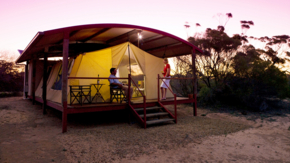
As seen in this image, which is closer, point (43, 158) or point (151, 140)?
point (43, 158)

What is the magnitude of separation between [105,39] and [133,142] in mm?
4923

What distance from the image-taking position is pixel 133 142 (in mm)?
4773

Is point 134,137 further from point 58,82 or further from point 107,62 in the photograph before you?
point 58,82

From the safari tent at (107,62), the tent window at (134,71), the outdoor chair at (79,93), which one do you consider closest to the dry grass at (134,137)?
the safari tent at (107,62)

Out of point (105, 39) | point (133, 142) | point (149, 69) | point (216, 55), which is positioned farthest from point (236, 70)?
point (133, 142)

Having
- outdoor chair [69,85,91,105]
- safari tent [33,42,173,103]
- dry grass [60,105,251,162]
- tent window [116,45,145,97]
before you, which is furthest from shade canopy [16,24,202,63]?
dry grass [60,105,251,162]

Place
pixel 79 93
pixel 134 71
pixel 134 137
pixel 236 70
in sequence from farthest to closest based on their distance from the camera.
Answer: pixel 236 70 < pixel 134 71 < pixel 79 93 < pixel 134 137

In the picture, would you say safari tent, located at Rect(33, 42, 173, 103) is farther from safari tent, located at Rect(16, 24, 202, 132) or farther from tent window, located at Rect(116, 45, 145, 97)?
tent window, located at Rect(116, 45, 145, 97)

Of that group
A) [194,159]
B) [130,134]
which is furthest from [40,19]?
[194,159]

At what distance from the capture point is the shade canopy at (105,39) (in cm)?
623

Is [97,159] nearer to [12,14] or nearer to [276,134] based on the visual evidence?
[276,134]

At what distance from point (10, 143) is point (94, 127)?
2.19 metres

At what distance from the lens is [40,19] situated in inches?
364

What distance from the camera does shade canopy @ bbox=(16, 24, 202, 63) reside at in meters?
6.23
